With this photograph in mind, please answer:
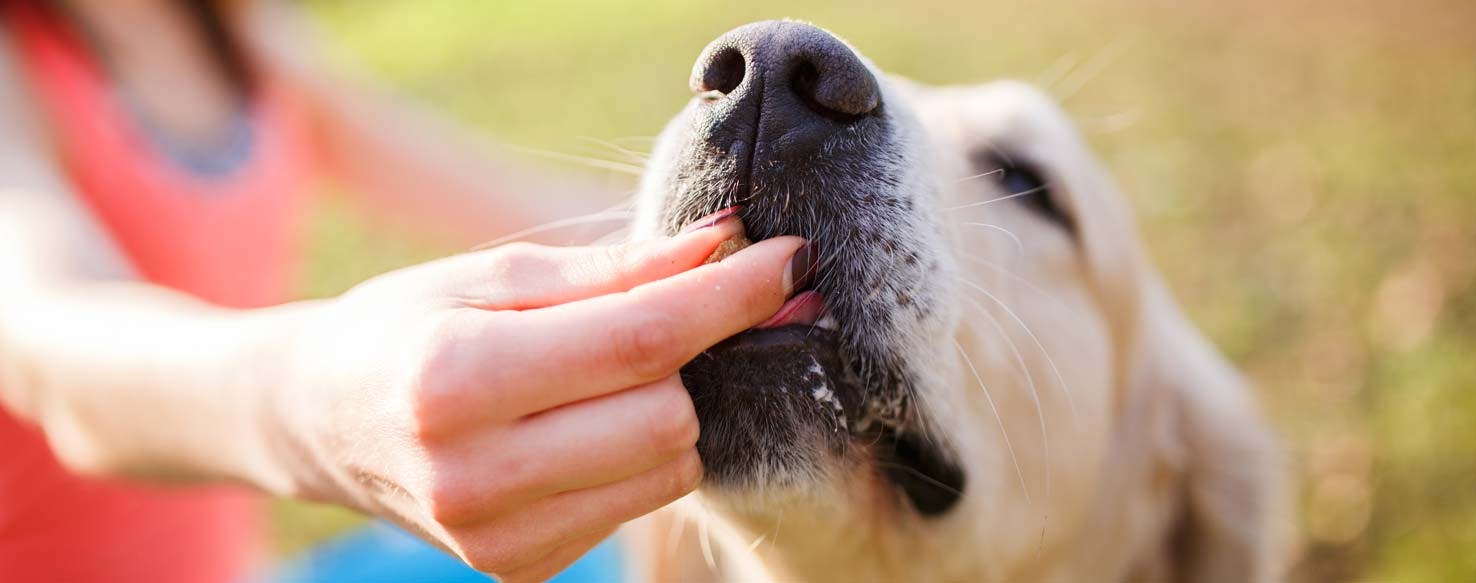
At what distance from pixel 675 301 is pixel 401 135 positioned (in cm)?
344

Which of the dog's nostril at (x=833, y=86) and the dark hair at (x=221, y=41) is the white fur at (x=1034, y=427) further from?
the dark hair at (x=221, y=41)

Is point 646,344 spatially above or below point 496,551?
above

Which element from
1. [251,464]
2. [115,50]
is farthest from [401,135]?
[251,464]

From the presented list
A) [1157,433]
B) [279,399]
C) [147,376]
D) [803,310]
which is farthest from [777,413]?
[1157,433]

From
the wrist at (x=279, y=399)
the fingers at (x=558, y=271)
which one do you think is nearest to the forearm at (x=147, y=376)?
the wrist at (x=279, y=399)

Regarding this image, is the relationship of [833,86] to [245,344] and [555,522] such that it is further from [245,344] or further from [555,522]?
[245,344]

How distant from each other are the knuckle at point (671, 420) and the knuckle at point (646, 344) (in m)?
0.04

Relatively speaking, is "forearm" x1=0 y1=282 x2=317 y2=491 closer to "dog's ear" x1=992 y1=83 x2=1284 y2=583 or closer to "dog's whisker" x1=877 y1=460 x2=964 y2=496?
"dog's whisker" x1=877 y1=460 x2=964 y2=496

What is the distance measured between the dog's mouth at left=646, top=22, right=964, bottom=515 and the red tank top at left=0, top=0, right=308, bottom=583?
2363 millimetres

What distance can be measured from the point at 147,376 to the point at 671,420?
1.06 meters

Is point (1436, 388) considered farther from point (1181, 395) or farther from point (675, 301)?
point (675, 301)

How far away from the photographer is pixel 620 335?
Answer: 1.16 meters

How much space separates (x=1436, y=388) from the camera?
4281 millimetres

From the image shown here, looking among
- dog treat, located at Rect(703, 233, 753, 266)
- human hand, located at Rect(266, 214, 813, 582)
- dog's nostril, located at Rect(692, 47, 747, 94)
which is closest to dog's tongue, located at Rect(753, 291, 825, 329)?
dog treat, located at Rect(703, 233, 753, 266)
